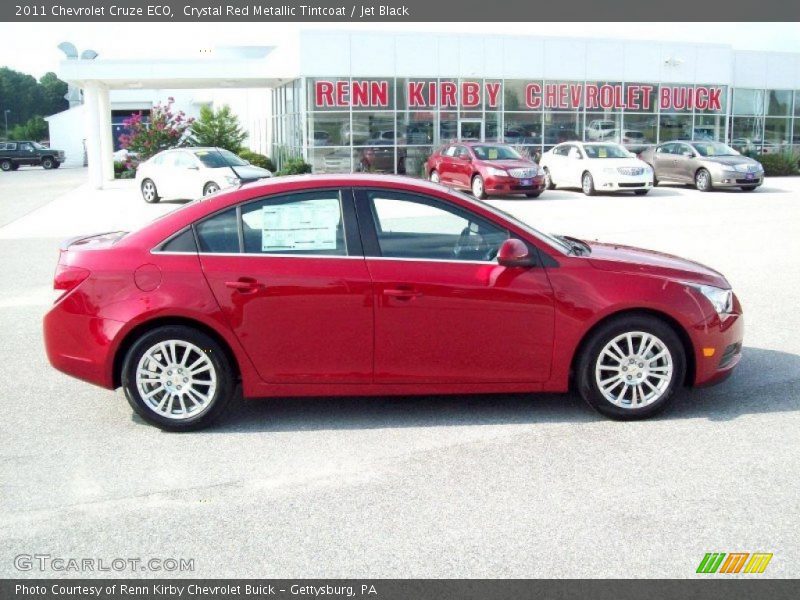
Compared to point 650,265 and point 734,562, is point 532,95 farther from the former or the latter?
point 734,562

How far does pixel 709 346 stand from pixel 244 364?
293 centimetres

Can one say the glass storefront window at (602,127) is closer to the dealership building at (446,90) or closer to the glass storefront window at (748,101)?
the dealership building at (446,90)

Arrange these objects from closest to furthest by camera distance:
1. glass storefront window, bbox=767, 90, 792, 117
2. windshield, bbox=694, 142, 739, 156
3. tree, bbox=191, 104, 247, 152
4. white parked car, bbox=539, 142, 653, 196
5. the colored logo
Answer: the colored logo, white parked car, bbox=539, 142, 653, 196, windshield, bbox=694, 142, 739, 156, tree, bbox=191, 104, 247, 152, glass storefront window, bbox=767, 90, 792, 117

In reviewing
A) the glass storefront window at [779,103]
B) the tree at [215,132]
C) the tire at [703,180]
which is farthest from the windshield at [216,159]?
the glass storefront window at [779,103]

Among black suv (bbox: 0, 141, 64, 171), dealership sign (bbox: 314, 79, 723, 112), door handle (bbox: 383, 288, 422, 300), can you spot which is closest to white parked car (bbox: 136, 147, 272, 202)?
dealership sign (bbox: 314, 79, 723, 112)

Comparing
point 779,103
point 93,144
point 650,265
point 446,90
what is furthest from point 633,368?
point 779,103

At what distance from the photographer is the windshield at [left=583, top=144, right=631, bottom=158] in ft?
87.6

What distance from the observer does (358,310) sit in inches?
211

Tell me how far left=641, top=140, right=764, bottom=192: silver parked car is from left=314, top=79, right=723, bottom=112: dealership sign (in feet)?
20.3

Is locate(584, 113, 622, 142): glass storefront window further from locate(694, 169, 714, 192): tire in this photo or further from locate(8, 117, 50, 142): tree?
locate(8, 117, 50, 142): tree

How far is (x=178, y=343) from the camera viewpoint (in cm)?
541

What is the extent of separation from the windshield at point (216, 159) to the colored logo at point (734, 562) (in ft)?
68.8
